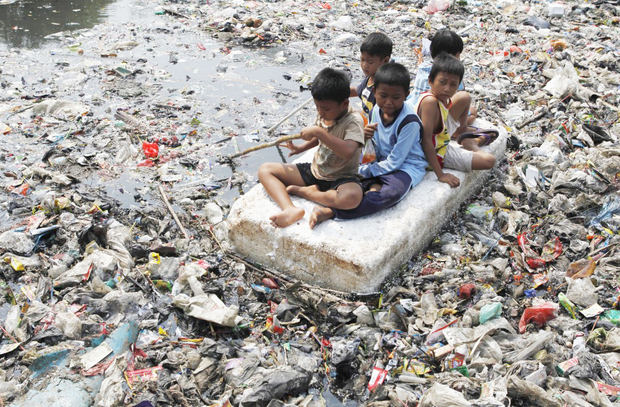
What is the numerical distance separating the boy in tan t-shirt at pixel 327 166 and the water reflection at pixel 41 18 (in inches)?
219

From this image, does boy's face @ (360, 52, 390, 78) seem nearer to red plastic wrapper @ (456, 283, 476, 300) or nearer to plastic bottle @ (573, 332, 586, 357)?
red plastic wrapper @ (456, 283, 476, 300)

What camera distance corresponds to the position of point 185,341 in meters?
2.66

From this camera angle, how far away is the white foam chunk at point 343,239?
Answer: 112 inches

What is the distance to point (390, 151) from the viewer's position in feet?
11.0

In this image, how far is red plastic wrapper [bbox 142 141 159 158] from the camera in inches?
178

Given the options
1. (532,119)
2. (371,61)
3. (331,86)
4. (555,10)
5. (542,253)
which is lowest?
(542,253)

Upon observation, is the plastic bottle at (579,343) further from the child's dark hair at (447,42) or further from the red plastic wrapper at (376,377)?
the child's dark hair at (447,42)

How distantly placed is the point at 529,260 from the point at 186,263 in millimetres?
2238

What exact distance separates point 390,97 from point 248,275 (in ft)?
4.78

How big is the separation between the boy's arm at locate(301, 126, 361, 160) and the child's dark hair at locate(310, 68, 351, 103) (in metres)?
0.20

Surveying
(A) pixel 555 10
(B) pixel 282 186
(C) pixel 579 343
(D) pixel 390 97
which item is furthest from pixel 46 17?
(C) pixel 579 343

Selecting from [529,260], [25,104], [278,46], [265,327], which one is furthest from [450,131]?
[25,104]

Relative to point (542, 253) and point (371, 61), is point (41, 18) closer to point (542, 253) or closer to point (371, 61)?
point (371, 61)

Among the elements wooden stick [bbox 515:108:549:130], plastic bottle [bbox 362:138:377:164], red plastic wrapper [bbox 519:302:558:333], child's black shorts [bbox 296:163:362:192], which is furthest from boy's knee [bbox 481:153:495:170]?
wooden stick [bbox 515:108:549:130]
